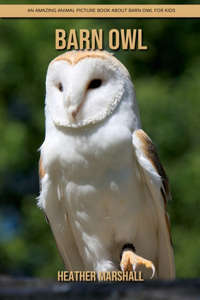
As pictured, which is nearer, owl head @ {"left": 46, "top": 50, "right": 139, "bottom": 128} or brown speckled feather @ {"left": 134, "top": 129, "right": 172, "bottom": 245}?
owl head @ {"left": 46, "top": 50, "right": 139, "bottom": 128}

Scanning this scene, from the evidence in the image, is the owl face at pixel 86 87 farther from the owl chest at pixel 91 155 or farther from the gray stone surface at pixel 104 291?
the gray stone surface at pixel 104 291

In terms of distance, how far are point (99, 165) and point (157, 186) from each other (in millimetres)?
266

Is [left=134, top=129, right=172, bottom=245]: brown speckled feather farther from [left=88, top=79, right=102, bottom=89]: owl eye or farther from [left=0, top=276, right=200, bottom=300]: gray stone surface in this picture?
[left=0, top=276, right=200, bottom=300]: gray stone surface

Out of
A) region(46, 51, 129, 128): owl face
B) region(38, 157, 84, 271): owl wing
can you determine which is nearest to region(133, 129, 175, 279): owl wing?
region(46, 51, 129, 128): owl face

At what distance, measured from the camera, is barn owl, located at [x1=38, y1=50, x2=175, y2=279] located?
1.62 metres

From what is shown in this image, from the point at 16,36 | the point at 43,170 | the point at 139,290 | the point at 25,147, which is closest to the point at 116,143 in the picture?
the point at 43,170

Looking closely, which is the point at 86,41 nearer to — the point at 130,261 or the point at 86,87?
the point at 86,87

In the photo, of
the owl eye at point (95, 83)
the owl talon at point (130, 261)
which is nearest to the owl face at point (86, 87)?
the owl eye at point (95, 83)

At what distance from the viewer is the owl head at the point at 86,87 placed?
5.20 ft

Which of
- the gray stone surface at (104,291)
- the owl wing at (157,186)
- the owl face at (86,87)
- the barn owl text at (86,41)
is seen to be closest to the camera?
the gray stone surface at (104,291)

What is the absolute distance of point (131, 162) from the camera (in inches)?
66.1

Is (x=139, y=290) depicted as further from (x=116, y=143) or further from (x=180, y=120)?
(x=180, y=120)

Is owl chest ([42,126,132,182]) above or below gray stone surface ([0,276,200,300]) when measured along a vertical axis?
above

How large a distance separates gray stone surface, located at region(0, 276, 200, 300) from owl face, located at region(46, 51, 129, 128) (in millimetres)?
816
